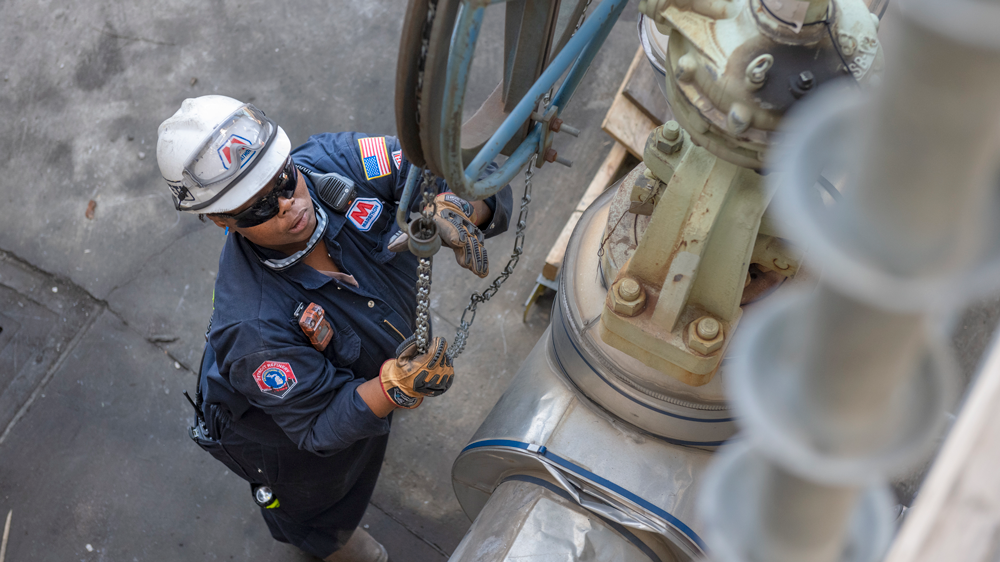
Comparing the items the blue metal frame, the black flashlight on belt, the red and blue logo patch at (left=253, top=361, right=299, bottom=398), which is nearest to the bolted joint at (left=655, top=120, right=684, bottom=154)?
the blue metal frame

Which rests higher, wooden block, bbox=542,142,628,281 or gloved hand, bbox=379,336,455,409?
gloved hand, bbox=379,336,455,409

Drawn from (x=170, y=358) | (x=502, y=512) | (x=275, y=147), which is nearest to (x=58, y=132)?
(x=170, y=358)

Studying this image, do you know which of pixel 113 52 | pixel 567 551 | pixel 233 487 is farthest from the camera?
pixel 113 52

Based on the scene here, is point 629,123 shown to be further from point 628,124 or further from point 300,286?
point 300,286

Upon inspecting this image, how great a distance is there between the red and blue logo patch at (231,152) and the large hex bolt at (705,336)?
126 cm

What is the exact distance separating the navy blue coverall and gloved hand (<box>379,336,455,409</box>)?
102mm

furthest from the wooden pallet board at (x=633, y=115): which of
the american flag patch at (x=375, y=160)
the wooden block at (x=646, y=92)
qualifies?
the american flag patch at (x=375, y=160)

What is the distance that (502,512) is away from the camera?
2104 millimetres

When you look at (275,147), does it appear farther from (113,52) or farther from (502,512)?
(113,52)

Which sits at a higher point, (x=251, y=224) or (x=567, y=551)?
(x=251, y=224)

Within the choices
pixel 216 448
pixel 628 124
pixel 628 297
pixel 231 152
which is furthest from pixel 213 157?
pixel 628 124

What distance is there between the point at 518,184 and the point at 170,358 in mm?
1813

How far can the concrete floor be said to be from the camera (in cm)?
329

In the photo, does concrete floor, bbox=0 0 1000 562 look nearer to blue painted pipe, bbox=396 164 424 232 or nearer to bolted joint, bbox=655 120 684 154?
bolted joint, bbox=655 120 684 154
